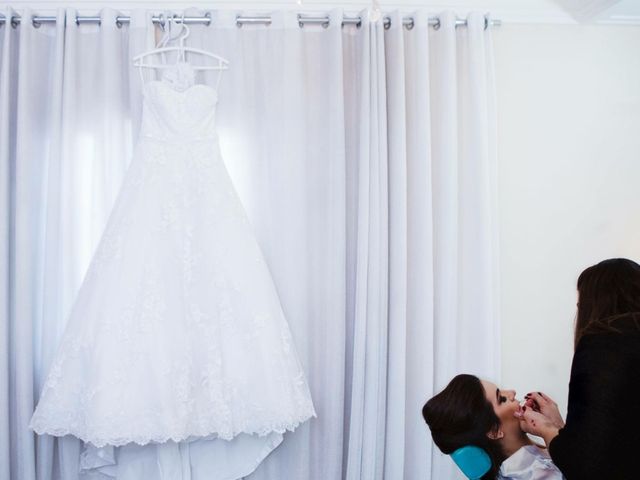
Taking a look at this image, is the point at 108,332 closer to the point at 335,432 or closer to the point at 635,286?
the point at 335,432

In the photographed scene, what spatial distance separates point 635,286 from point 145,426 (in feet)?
5.00

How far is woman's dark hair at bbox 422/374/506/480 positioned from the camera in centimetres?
149

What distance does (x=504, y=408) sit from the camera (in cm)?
155

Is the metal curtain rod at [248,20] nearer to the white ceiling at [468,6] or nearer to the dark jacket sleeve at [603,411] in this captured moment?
the white ceiling at [468,6]

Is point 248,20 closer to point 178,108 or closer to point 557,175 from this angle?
point 178,108

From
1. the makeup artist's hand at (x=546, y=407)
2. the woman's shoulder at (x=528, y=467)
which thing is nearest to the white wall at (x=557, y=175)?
the makeup artist's hand at (x=546, y=407)

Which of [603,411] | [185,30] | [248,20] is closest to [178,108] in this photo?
[185,30]

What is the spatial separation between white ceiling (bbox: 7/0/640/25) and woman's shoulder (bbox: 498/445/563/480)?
1876 millimetres

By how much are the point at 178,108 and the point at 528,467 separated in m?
1.74

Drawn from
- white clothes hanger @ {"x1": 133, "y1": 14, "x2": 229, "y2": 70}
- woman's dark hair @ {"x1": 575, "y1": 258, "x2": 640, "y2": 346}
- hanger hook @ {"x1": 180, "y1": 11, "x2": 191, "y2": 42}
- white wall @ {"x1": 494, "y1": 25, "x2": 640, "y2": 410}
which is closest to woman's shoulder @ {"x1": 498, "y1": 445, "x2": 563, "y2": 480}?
woman's dark hair @ {"x1": 575, "y1": 258, "x2": 640, "y2": 346}

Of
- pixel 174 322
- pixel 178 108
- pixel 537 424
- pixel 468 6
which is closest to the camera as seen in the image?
pixel 537 424

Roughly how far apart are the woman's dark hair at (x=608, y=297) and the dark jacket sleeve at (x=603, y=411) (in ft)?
0.15

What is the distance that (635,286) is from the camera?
1413 millimetres

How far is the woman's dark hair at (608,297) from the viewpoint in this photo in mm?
1374
